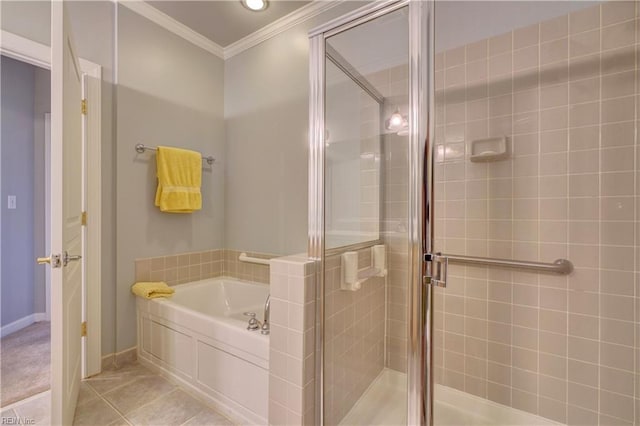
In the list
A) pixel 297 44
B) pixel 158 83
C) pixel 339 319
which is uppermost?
pixel 297 44

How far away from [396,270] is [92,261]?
195cm

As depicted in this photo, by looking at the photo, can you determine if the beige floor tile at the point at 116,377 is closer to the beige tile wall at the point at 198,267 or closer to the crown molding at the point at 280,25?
the beige tile wall at the point at 198,267

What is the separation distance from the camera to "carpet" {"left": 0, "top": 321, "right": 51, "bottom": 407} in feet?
5.70

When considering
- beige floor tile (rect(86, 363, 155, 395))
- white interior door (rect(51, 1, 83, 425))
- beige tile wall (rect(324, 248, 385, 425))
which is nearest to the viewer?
white interior door (rect(51, 1, 83, 425))

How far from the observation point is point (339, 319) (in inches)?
56.1

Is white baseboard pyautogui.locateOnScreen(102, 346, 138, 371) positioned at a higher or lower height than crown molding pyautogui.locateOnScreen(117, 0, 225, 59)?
lower

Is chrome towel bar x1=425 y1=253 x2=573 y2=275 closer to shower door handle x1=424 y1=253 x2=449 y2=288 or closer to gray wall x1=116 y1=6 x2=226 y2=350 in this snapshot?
shower door handle x1=424 y1=253 x2=449 y2=288

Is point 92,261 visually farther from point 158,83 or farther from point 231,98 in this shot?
point 231,98

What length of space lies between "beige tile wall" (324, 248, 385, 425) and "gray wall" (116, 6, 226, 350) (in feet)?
5.26

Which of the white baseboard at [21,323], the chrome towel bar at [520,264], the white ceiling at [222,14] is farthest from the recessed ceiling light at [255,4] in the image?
the white baseboard at [21,323]

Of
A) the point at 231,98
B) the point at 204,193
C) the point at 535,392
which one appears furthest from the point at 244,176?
the point at 535,392

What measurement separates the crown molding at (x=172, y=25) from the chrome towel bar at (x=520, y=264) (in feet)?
8.74

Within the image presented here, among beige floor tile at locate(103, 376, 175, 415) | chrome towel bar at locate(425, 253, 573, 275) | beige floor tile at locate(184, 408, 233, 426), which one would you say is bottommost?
beige floor tile at locate(184, 408, 233, 426)

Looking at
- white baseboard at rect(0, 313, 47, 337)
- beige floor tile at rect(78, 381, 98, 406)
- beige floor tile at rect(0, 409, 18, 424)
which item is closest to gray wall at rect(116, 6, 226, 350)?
beige floor tile at rect(78, 381, 98, 406)
